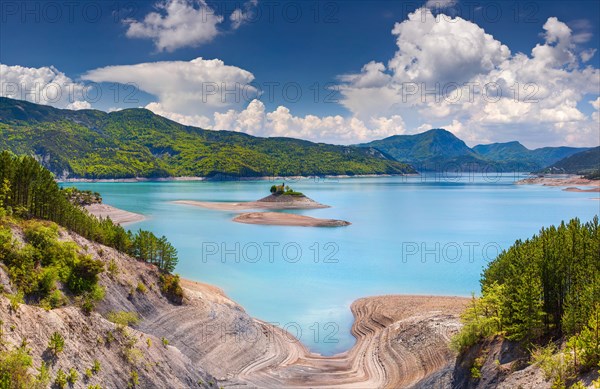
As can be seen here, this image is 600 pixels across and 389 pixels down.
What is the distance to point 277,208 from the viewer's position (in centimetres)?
15425

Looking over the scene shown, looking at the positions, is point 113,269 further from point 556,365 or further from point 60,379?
point 556,365

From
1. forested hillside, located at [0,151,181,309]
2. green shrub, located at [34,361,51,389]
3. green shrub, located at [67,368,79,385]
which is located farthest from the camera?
forested hillside, located at [0,151,181,309]

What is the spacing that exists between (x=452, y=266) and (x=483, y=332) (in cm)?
4909

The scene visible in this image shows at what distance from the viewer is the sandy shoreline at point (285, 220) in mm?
120438

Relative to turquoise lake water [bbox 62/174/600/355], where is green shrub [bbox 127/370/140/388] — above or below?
above

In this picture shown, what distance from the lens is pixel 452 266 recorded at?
73188mm

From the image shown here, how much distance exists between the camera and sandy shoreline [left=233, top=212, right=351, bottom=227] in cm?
12044

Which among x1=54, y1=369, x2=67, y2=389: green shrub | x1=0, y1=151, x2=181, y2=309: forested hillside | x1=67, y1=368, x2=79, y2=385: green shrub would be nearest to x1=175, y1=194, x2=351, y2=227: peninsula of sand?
x1=0, y1=151, x2=181, y2=309: forested hillside

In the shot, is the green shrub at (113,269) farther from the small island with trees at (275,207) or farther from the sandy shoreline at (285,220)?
the small island with trees at (275,207)

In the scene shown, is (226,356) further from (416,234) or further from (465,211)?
(465,211)

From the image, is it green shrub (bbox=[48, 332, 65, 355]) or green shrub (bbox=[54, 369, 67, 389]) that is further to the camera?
green shrub (bbox=[48, 332, 65, 355])

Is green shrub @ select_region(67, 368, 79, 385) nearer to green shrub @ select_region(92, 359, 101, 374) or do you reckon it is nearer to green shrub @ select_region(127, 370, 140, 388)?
green shrub @ select_region(92, 359, 101, 374)

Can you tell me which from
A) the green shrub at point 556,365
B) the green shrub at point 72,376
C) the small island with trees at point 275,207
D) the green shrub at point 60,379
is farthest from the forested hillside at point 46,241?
the small island with trees at point 275,207

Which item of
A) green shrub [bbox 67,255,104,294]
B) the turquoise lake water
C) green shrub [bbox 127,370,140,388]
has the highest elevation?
green shrub [bbox 67,255,104,294]
